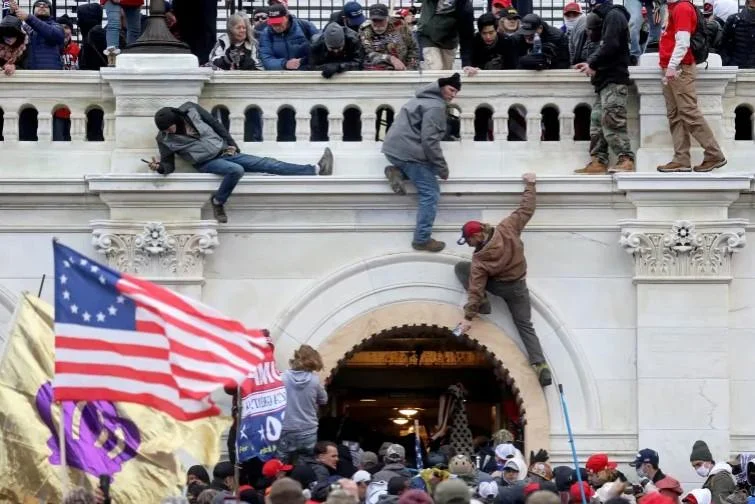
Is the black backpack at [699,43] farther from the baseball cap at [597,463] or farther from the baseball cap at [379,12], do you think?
the baseball cap at [597,463]

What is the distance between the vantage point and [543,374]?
3203cm

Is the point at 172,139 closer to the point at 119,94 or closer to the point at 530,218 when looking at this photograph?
the point at 119,94

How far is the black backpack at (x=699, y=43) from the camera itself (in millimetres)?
31969

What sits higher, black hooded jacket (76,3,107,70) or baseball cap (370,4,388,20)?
baseball cap (370,4,388,20)

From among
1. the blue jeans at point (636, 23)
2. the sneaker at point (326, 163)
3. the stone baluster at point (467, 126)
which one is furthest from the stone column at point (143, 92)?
the blue jeans at point (636, 23)

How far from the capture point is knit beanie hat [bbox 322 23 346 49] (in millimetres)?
32625

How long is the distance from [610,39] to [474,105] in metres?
1.67

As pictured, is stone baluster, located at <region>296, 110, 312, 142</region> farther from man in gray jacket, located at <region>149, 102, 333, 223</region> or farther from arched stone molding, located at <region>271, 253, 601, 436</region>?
arched stone molding, located at <region>271, 253, 601, 436</region>

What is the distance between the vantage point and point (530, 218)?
3209 centimetres

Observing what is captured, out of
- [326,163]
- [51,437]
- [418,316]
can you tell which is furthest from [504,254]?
[51,437]

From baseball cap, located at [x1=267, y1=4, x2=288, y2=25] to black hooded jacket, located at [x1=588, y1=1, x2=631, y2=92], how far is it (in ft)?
12.6

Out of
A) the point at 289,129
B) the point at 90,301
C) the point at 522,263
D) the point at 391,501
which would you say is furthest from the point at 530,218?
the point at 90,301

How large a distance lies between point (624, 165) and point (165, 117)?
16.1 feet

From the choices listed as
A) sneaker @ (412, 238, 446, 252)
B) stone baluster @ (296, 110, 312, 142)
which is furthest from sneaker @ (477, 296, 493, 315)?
stone baluster @ (296, 110, 312, 142)
